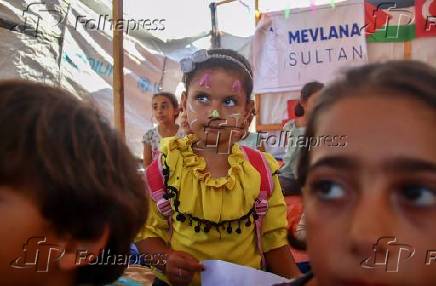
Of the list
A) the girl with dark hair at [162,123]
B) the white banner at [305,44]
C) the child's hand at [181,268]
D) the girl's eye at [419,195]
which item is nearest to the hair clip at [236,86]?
the child's hand at [181,268]

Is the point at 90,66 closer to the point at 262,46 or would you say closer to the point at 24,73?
the point at 24,73

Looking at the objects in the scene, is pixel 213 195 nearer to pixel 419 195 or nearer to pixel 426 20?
pixel 419 195

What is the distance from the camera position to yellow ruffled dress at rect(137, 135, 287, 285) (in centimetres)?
136

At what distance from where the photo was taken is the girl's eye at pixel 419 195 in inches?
24.4

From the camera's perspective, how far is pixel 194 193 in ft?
4.51

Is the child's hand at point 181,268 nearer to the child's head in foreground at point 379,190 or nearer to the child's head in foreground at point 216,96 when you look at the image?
the child's head in foreground at point 216,96

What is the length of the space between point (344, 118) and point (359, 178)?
0.10 metres

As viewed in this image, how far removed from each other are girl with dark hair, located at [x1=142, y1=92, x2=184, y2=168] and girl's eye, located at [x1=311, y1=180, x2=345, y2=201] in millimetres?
Result: 3045

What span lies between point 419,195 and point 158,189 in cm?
89

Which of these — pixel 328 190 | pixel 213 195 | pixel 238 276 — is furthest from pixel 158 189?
pixel 328 190

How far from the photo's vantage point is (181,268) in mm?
1245

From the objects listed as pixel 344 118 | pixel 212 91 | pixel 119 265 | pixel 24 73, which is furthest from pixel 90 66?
pixel 344 118

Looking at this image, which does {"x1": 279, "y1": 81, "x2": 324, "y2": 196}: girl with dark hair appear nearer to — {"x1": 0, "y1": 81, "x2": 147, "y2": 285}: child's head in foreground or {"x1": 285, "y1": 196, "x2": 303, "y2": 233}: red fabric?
{"x1": 285, "y1": 196, "x2": 303, "y2": 233}: red fabric

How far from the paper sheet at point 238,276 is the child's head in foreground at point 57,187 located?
320mm
